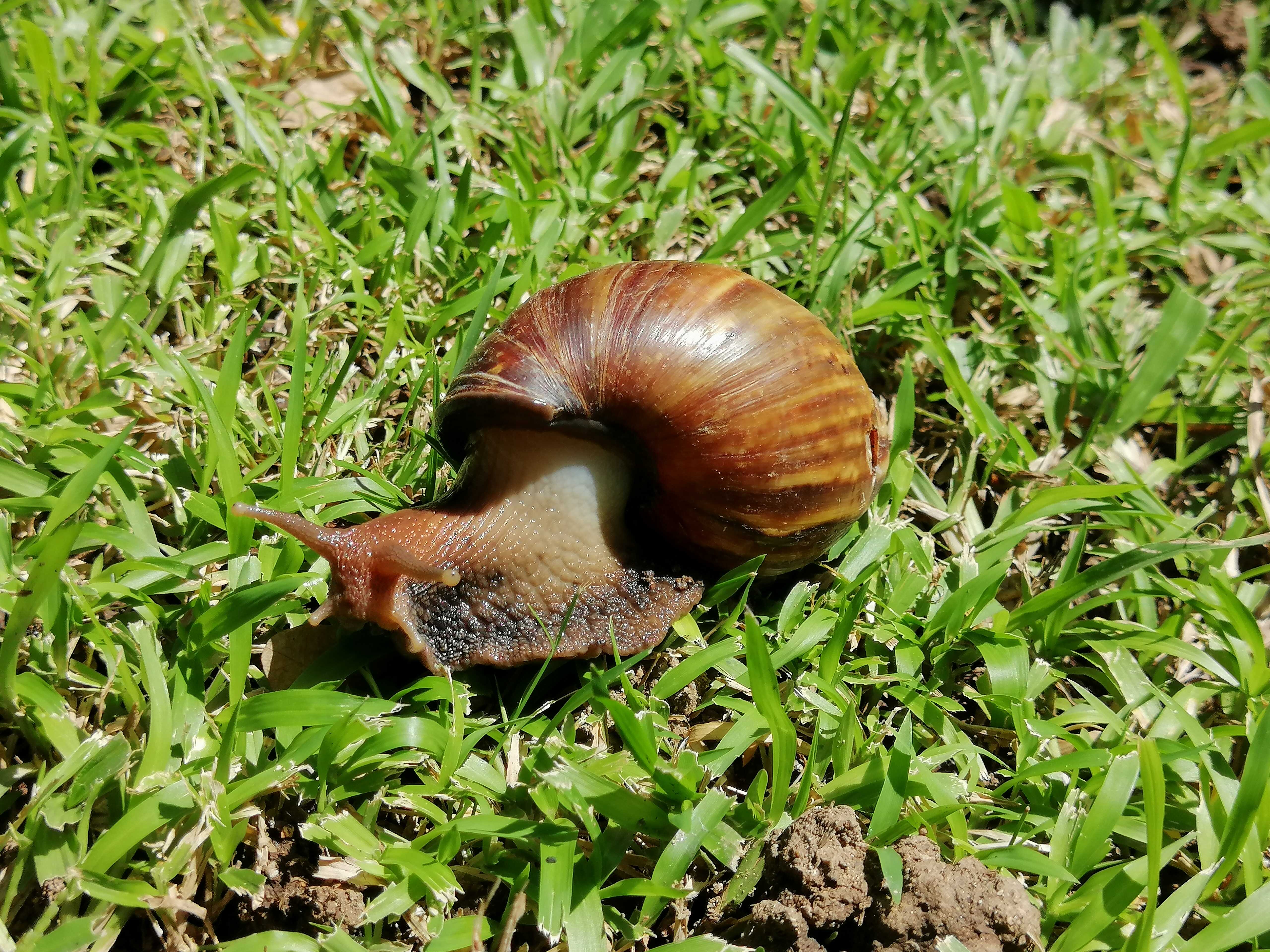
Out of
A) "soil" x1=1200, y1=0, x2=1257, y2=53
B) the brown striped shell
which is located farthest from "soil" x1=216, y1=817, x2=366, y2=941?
"soil" x1=1200, y1=0, x2=1257, y2=53

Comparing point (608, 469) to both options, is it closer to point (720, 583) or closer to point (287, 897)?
point (720, 583)

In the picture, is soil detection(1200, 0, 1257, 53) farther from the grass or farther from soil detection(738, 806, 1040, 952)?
soil detection(738, 806, 1040, 952)

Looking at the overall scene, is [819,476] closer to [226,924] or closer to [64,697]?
[226,924]

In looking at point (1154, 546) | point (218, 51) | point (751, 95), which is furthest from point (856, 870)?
point (218, 51)

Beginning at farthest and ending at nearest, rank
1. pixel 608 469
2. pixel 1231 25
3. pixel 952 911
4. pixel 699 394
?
pixel 1231 25
pixel 608 469
pixel 699 394
pixel 952 911

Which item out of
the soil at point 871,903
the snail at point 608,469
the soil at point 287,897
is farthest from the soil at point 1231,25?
the soil at point 287,897

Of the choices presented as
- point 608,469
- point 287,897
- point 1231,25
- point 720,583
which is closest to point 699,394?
point 608,469

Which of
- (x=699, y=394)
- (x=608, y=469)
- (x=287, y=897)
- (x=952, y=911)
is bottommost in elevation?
(x=952, y=911)

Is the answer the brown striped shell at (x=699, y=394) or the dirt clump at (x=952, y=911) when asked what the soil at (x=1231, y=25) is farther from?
the dirt clump at (x=952, y=911)
